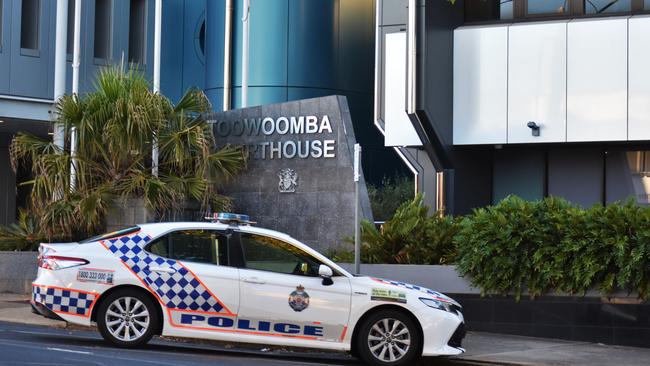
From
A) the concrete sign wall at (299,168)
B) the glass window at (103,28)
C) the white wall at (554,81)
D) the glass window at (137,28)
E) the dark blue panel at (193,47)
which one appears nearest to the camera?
the concrete sign wall at (299,168)

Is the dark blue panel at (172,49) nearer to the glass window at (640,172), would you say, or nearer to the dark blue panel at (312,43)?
the dark blue panel at (312,43)

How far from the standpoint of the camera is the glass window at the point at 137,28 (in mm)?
30406

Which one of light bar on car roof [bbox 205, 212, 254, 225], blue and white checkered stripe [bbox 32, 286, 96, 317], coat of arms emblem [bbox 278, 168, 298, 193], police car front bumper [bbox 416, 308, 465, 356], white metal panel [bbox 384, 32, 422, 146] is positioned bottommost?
police car front bumper [bbox 416, 308, 465, 356]

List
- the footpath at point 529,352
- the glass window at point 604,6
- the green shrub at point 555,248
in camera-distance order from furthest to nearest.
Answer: the glass window at point 604,6 < the green shrub at point 555,248 < the footpath at point 529,352

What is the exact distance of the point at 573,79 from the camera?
786 inches

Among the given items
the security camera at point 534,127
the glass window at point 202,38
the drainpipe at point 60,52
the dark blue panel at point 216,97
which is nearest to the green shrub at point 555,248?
the security camera at point 534,127

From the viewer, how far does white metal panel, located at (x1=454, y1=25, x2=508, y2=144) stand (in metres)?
20.6

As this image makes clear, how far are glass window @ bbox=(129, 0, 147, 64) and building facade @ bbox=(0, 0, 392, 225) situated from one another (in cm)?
3

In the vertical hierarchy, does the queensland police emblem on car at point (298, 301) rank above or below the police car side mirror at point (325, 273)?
below

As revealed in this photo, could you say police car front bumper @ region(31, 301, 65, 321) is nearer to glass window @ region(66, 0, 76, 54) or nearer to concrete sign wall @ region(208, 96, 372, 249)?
concrete sign wall @ region(208, 96, 372, 249)

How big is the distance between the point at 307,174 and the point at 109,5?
1238 cm

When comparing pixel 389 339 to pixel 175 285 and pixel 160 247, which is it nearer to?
pixel 175 285

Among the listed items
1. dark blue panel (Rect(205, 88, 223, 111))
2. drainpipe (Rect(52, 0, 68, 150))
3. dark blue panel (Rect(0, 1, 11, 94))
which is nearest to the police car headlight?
drainpipe (Rect(52, 0, 68, 150))

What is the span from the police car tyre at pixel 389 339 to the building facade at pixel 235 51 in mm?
15743
